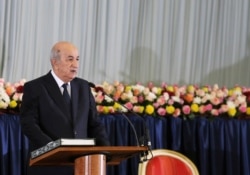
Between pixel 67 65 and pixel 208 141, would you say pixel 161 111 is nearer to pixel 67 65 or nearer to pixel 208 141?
pixel 208 141

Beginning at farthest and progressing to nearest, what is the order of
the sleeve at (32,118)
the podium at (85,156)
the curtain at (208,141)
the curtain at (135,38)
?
the curtain at (135,38) < the curtain at (208,141) < the sleeve at (32,118) < the podium at (85,156)

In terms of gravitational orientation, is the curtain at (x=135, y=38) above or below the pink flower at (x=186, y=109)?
above

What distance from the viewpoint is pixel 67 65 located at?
3959 millimetres

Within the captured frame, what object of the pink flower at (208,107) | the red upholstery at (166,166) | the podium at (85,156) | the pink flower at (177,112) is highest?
the pink flower at (208,107)

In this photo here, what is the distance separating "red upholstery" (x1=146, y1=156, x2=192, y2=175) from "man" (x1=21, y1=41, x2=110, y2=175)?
64 centimetres

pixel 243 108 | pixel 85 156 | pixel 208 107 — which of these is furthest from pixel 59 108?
pixel 243 108

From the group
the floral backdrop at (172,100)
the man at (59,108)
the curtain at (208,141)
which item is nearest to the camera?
the man at (59,108)

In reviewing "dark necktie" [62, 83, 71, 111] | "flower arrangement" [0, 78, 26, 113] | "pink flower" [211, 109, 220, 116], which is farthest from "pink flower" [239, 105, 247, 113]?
"dark necktie" [62, 83, 71, 111]

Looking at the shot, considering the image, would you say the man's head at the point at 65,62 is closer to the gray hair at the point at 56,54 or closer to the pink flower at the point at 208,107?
the gray hair at the point at 56,54

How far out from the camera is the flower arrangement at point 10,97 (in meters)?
4.92

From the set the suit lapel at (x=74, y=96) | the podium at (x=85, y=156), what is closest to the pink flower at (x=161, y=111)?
the suit lapel at (x=74, y=96)

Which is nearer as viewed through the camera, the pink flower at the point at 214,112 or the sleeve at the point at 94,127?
the sleeve at the point at 94,127

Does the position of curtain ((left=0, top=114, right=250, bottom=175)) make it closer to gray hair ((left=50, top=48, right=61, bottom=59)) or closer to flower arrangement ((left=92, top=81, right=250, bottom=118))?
flower arrangement ((left=92, top=81, right=250, bottom=118))

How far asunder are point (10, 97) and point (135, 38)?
65.6 inches
